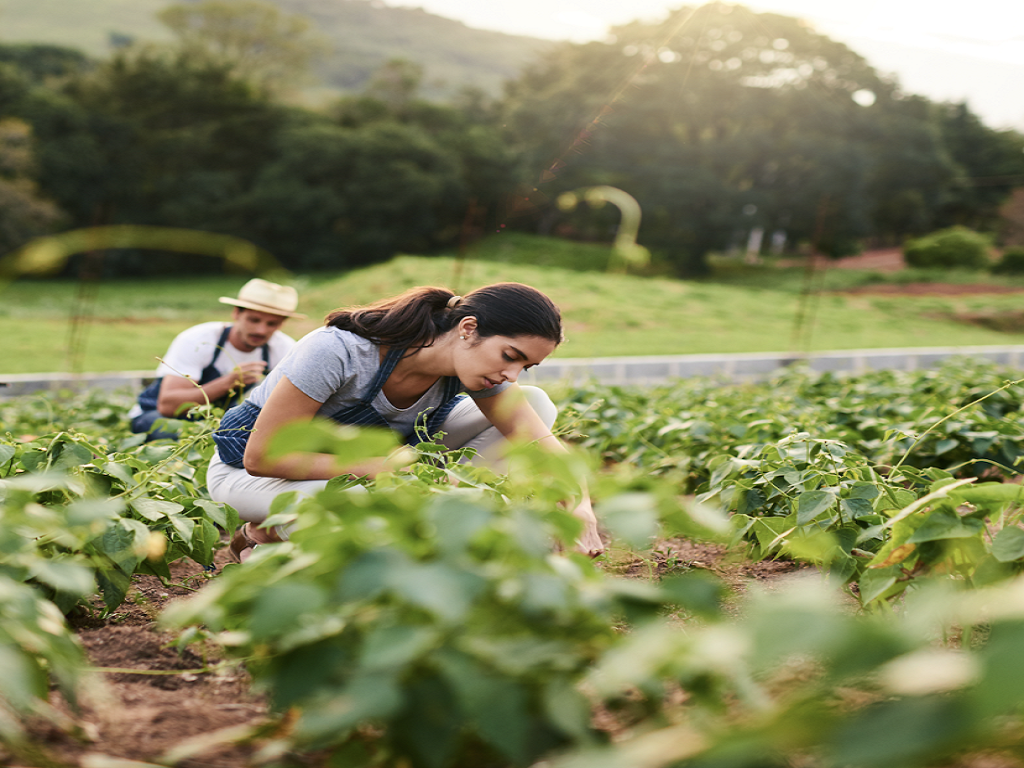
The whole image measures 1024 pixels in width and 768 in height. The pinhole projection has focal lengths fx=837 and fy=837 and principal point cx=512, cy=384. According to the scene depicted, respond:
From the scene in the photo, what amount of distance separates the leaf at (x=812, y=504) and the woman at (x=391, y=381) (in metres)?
0.43

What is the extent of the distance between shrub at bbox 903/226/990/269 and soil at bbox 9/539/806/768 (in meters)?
23.8

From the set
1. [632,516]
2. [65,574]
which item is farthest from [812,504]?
[65,574]

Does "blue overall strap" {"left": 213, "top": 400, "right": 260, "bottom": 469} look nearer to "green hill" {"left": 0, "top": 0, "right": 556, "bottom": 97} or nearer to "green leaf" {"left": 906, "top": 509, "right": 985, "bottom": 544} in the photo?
"green leaf" {"left": 906, "top": 509, "right": 985, "bottom": 544}

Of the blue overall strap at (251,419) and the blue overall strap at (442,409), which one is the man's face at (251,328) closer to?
the blue overall strap at (251,419)

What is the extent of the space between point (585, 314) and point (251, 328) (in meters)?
10.3

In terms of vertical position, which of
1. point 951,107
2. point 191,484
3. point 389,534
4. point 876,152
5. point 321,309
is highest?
point 951,107

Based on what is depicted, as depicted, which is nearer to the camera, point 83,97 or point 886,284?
point 886,284

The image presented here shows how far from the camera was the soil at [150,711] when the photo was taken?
1006 mm

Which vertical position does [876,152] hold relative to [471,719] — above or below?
above

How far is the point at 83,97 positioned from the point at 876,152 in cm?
2348

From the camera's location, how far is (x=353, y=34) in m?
82.8

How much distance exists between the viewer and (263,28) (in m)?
37.4

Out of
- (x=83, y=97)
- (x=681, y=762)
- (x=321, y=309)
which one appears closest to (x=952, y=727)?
(x=681, y=762)

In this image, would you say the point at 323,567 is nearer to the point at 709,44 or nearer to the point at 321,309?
the point at 321,309
